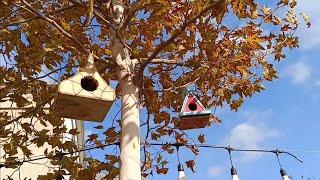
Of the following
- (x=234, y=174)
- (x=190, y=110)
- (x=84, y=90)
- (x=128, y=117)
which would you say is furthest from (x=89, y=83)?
(x=234, y=174)

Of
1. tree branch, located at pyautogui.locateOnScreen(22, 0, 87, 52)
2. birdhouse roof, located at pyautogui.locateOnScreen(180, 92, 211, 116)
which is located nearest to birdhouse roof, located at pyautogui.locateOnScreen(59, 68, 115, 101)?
tree branch, located at pyautogui.locateOnScreen(22, 0, 87, 52)

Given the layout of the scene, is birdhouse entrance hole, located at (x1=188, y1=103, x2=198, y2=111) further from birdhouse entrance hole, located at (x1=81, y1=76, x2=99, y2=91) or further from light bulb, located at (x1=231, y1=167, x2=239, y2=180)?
birdhouse entrance hole, located at (x1=81, y1=76, x2=99, y2=91)

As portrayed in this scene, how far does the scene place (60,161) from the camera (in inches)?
207

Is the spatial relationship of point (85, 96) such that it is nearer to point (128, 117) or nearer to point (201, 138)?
point (128, 117)

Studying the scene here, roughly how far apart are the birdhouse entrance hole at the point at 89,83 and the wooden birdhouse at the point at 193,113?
0.93 meters

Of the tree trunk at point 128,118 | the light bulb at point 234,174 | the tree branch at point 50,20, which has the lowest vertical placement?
the light bulb at point 234,174

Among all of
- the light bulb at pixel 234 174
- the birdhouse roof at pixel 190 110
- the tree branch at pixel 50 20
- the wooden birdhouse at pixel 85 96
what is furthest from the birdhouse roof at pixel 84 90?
the light bulb at pixel 234 174

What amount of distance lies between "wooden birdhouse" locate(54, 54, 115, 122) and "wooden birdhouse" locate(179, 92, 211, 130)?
83cm

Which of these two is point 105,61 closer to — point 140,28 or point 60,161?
point 140,28

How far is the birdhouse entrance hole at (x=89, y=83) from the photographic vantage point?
4094 mm

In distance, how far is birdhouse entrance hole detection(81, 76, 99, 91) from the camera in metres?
4.09

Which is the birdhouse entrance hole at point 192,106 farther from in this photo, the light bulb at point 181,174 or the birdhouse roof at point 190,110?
the light bulb at point 181,174

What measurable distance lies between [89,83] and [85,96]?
190 millimetres

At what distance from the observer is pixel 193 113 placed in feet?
15.3
